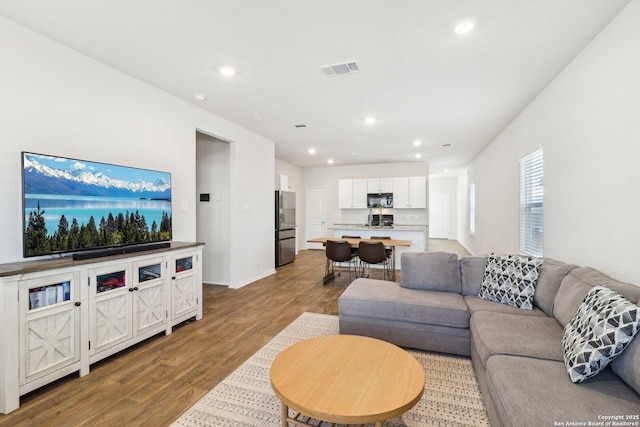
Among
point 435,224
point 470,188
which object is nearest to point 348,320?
point 470,188

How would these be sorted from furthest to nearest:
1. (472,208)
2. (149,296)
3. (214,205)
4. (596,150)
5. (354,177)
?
(354,177)
(472,208)
(214,205)
(149,296)
(596,150)

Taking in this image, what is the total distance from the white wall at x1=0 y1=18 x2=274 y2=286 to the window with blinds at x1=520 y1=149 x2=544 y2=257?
4.36 meters

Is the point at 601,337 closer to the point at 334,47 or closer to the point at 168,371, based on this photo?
the point at 334,47

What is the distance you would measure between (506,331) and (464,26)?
89.3 inches

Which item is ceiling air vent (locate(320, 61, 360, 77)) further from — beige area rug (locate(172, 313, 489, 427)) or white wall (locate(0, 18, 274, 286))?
beige area rug (locate(172, 313, 489, 427))

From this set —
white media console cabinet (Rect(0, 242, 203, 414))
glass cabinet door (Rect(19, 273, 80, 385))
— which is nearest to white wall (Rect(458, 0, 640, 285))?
white media console cabinet (Rect(0, 242, 203, 414))

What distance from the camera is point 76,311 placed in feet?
7.27

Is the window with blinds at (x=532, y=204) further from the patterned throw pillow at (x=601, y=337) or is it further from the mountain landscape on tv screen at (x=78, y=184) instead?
the mountain landscape on tv screen at (x=78, y=184)

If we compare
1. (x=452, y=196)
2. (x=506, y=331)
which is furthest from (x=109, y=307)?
(x=452, y=196)

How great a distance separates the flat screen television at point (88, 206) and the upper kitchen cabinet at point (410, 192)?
658cm

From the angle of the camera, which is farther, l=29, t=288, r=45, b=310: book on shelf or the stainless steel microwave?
the stainless steel microwave

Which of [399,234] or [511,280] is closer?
[511,280]

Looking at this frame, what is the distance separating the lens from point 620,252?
202cm

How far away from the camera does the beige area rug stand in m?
1.77
